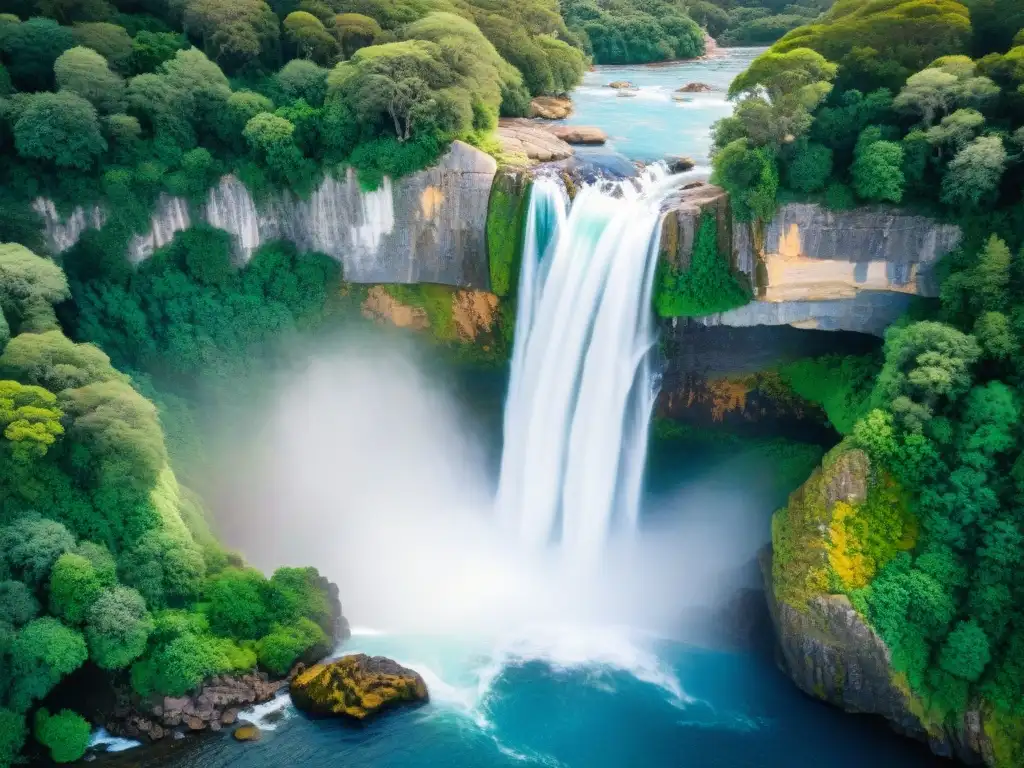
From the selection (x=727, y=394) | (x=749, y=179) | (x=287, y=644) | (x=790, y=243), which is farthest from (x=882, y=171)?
(x=287, y=644)

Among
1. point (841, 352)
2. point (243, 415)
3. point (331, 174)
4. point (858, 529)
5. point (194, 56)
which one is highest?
point (194, 56)

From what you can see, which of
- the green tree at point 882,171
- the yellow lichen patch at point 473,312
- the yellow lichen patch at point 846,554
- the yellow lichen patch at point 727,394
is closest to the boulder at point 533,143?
the yellow lichen patch at point 473,312

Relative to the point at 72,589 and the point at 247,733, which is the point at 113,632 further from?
the point at 247,733

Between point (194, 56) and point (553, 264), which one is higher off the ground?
point (194, 56)

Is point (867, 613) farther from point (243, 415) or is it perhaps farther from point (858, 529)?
point (243, 415)

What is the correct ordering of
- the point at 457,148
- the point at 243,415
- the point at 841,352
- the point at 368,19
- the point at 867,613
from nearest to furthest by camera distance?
Answer: 1. the point at 867,613
2. the point at 841,352
3. the point at 457,148
4. the point at 243,415
5. the point at 368,19

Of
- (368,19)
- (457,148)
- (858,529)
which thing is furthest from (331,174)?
(858,529)
